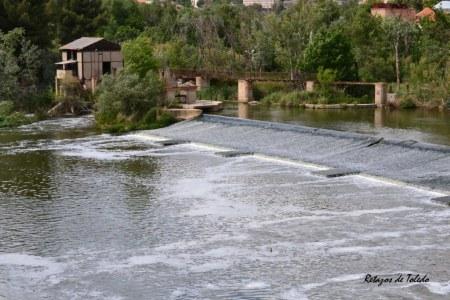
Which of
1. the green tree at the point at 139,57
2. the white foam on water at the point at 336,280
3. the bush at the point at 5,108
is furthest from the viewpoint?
the green tree at the point at 139,57

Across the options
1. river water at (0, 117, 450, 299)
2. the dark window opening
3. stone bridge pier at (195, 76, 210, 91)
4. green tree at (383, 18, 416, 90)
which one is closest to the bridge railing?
stone bridge pier at (195, 76, 210, 91)

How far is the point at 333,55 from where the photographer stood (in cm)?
5988

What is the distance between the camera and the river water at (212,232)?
1827 centimetres

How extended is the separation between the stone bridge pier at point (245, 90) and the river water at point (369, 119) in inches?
98.5

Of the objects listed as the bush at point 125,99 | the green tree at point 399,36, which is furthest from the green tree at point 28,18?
the green tree at point 399,36

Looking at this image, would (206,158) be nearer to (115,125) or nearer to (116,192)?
(116,192)

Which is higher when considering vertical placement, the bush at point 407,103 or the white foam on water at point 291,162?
the bush at point 407,103

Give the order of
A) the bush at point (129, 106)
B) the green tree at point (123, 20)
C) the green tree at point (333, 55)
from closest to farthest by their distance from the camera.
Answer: the bush at point (129, 106)
the green tree at point (333, 55)
the green tree at point (123, 20)

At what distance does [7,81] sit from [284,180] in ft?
99.1

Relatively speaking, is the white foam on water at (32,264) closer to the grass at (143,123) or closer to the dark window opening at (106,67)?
the grass at (143,123)

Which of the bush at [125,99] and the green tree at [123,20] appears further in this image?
the green tree at [123,20]

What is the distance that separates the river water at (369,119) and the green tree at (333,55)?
17.1 ft

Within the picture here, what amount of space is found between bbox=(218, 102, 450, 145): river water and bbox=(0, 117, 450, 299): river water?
10.4 meters

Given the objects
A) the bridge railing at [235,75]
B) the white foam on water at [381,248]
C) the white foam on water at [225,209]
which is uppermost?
the bridge railing at [235,75]
